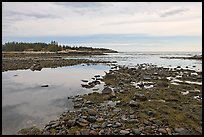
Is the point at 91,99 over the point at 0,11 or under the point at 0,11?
under

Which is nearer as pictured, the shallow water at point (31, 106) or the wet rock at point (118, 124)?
the wet rock at point (118, 124)

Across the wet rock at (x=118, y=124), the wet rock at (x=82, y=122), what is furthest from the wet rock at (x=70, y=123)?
the wet rock at (x=118, y=124)

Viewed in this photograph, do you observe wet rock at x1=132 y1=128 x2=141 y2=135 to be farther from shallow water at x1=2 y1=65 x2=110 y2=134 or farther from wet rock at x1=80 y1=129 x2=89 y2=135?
shallow water at x1=2 y1=65 x2=110 y2=134

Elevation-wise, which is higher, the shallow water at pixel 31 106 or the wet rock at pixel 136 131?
the wet rock at pixel 136 131

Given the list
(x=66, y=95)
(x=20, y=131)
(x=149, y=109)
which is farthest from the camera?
(x=66, y=95)

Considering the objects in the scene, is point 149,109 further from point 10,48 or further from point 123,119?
point 10,48

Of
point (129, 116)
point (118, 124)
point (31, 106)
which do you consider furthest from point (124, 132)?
point (31, 106)

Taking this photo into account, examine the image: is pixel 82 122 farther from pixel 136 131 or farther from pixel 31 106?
pixel 31 106

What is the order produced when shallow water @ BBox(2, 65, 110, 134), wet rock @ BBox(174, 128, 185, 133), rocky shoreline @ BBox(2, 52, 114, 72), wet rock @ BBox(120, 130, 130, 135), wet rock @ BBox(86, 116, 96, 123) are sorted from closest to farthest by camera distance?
wet rock @ BBox(120, 130, 130, 135)
wet rock @ BBox(174, 128, 185, 133)
wet rock @ BBox(86, 116, 96, 123)
shallow water @ BBox(2, 65, 110, 134)
rocky shoreline @ BBox(2, 52, 114, 72)

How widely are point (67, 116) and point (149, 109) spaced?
486 cm

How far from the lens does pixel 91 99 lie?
1667 cm

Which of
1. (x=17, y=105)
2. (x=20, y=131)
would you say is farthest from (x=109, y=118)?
(x=17, y=105)

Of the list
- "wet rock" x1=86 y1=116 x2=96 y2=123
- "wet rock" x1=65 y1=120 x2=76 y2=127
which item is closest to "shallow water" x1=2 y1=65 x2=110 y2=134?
"wet rock" x1=65 y1=120 x2=76 y2=127

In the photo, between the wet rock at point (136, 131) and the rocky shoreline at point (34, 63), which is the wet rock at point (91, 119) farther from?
the rocky shoreline at point (34, 63)
